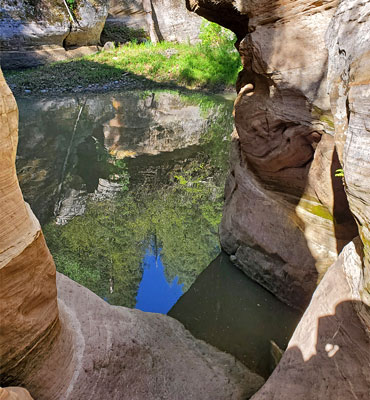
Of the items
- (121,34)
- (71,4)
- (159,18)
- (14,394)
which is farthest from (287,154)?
(121,34)

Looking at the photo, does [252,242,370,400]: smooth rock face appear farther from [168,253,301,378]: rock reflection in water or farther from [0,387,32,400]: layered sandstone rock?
[0,387,32,400]: layered sandstone rock

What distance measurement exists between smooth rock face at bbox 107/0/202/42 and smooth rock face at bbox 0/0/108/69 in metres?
3.04

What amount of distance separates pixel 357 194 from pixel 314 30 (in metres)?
2.19

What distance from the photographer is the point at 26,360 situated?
221 cm

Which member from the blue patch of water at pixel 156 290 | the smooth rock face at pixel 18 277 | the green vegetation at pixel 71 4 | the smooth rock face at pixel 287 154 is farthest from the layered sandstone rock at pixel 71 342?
the green vegetation at pixel 71 4

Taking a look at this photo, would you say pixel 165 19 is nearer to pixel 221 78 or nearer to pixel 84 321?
pixel 221 78

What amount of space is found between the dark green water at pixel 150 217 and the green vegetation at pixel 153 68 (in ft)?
20.6

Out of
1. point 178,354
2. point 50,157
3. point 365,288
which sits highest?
point 365,288

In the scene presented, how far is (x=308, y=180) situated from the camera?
3.97 m

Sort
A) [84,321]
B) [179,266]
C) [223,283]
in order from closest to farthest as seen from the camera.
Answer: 1. [84,321]
2. [223,283]
3. [179,266]

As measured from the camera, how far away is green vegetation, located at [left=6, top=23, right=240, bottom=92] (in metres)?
18.8

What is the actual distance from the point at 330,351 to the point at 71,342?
5.60 feet

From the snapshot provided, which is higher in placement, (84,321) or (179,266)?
(84,321)

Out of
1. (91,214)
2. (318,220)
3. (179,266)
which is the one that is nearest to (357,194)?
(318,220)
